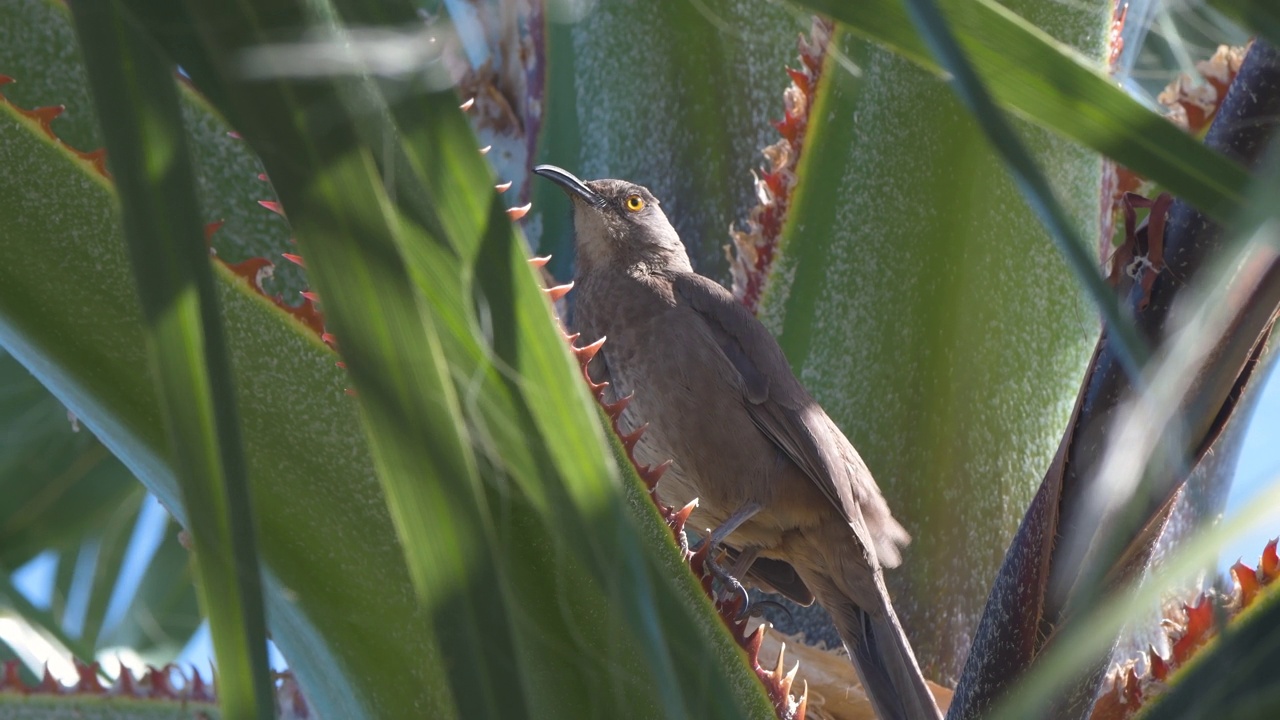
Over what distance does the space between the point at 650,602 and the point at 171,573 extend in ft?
14.9

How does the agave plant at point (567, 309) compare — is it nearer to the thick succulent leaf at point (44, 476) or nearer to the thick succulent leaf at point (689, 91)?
the thick succulent leaf at point (689, 91)

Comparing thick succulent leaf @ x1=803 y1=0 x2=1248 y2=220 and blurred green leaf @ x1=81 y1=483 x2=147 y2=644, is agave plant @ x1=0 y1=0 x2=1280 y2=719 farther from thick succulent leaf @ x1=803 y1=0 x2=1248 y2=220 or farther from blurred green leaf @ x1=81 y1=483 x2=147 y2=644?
blurred green leaf @ x1=81 y1=483 x2=147 y2=644

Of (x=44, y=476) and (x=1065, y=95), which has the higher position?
(x=44, y=476)

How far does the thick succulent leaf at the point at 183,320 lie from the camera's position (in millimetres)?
616

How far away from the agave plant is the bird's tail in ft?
0.21

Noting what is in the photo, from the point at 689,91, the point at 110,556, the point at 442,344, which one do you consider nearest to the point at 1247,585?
the point at 442,344

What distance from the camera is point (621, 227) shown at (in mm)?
2742

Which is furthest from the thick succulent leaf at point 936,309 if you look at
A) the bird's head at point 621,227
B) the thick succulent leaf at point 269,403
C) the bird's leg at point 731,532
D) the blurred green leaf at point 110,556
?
the blurred green leaf at point 110,556

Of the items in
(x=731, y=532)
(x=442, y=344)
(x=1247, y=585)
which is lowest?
(x=1247, y=585)

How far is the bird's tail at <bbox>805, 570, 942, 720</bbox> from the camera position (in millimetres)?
2066

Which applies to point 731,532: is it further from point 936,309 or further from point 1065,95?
point 1065,95

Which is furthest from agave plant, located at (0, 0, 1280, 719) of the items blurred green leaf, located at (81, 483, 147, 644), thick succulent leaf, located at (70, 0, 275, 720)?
blurred green leaf, located at (81, 483, 147, 644)

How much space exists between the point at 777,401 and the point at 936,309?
0.40 m

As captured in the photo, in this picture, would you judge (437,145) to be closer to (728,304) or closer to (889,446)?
(889,446)
